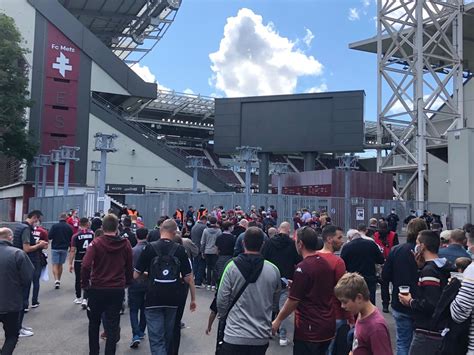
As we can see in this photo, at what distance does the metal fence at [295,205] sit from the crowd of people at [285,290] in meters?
14.9

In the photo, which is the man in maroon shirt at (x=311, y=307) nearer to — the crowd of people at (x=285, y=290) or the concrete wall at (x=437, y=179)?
the crowd of people at (x=285, y=290)

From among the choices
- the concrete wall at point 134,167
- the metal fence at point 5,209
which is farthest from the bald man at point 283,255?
the metal fence at point 5,209

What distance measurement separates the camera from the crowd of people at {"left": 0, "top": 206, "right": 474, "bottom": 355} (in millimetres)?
3703

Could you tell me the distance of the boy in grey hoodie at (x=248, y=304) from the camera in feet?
13.8

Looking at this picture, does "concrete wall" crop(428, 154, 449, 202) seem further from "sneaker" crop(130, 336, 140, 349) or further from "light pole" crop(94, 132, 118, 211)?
"sneaker" crop(130, 336, 140, 349)

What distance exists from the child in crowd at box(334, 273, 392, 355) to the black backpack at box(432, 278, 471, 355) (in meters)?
0.68

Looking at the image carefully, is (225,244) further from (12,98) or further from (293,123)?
(293,123)

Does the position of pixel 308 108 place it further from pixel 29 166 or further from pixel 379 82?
pixel 29 166

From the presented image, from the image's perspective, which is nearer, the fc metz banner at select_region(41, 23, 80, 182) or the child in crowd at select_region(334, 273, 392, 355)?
the child in crowd at select_region(334, 273, 392, 355)

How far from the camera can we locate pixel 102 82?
138 feet

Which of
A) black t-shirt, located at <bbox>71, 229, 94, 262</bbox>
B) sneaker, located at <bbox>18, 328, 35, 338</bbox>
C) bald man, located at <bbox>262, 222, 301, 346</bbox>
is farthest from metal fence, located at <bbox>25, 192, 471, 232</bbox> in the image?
sneaker, located at <bbox>18, 328, 35, 338</bbox>

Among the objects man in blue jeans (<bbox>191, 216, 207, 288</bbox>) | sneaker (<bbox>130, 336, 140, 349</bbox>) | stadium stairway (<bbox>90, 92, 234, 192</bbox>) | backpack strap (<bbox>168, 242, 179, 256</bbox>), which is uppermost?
stadium stairway (<bbox>90, 92, 234, 192</bbox>)

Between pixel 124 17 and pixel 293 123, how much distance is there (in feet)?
69.8

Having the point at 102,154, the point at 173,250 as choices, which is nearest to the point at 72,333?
the point at 173,250
